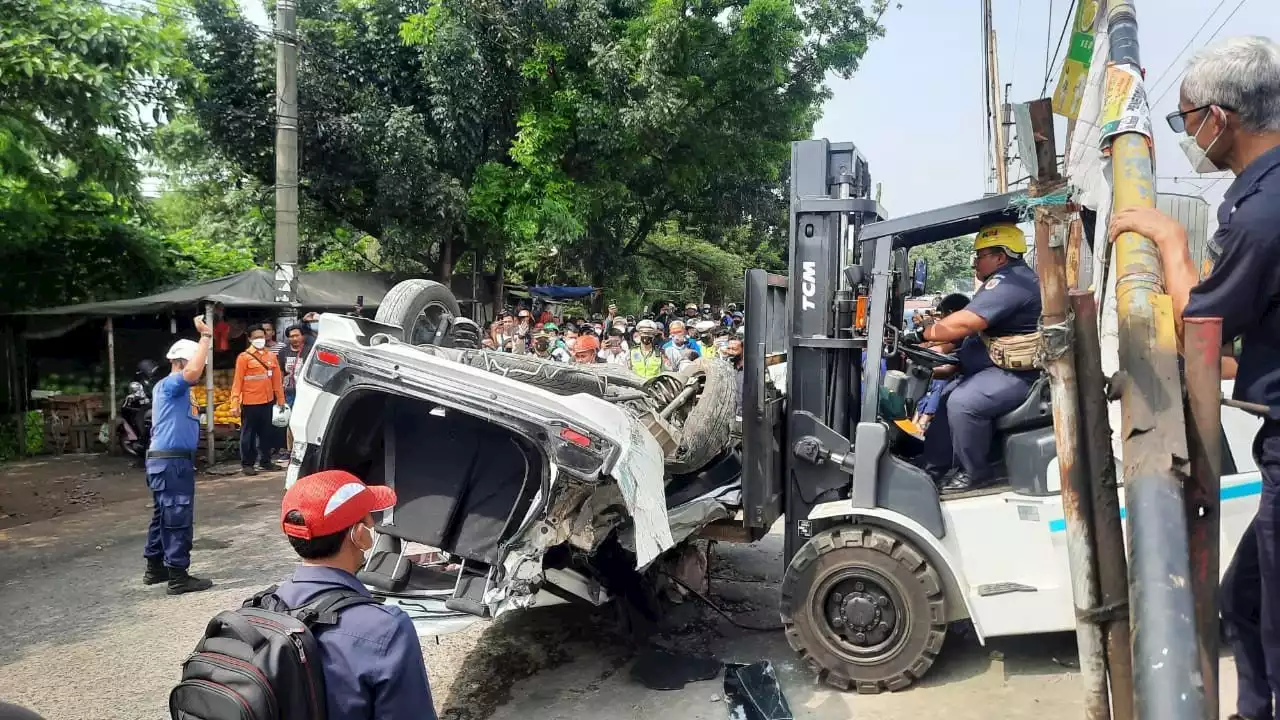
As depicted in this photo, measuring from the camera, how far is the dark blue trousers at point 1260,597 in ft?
5.83

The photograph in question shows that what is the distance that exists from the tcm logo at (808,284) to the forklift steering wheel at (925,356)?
55cm

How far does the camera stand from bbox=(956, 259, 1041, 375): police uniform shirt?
4059mm

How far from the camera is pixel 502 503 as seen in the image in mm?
4195

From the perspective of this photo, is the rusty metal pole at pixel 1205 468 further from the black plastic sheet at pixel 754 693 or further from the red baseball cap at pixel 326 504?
the black plastic sheet at pixel 754 693

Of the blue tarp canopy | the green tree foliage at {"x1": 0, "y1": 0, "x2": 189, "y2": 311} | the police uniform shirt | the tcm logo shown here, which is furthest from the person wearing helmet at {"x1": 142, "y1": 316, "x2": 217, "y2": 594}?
the blue tarp canopy

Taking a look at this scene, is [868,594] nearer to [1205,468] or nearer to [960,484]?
[960,484]

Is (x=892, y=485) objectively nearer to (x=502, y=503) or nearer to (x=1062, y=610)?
(x=1062, y=610)

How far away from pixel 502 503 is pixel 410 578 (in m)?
0.78

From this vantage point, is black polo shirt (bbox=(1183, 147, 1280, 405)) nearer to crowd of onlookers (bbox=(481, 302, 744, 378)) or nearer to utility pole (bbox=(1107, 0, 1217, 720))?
utility pole (bbox=(1107, 0, 1217, 720))

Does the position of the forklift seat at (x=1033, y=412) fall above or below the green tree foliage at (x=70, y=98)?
below

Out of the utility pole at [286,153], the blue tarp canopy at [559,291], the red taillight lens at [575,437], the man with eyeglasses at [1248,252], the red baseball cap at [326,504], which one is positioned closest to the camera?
the man with eyeglasses at [1248,252]

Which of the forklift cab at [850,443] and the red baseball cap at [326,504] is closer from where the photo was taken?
the red baseball cap at [326,504]

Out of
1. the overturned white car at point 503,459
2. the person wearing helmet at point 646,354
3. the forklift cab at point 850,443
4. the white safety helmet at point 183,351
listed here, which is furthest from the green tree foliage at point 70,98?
the forklift cab at point 850,443

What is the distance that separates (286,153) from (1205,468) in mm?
11926
